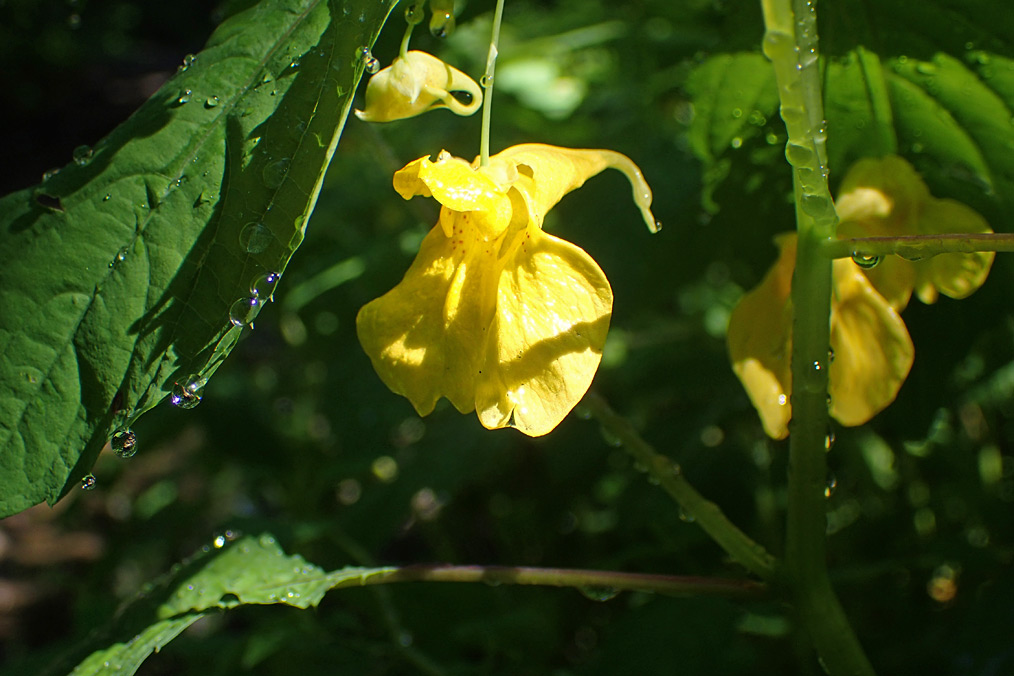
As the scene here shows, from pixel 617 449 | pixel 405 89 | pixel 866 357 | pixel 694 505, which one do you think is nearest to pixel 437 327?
pixel 405 89

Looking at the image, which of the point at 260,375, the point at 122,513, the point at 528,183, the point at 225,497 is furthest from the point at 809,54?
the point at 122,513

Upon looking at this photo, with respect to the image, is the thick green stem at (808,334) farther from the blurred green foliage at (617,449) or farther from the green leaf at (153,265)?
the green leaf at (153,265)

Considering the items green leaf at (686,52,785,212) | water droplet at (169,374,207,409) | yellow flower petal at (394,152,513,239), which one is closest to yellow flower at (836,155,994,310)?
green leaf at (686,52,785,212)

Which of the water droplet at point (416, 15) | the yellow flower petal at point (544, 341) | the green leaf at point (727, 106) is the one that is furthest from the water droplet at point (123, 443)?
the green leaf at point (727, 106)

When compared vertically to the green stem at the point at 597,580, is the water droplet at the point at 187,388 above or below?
above

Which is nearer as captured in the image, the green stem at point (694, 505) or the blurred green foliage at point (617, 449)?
the green stem at point (694, 505)

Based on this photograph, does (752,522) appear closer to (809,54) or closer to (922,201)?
(922,201)
